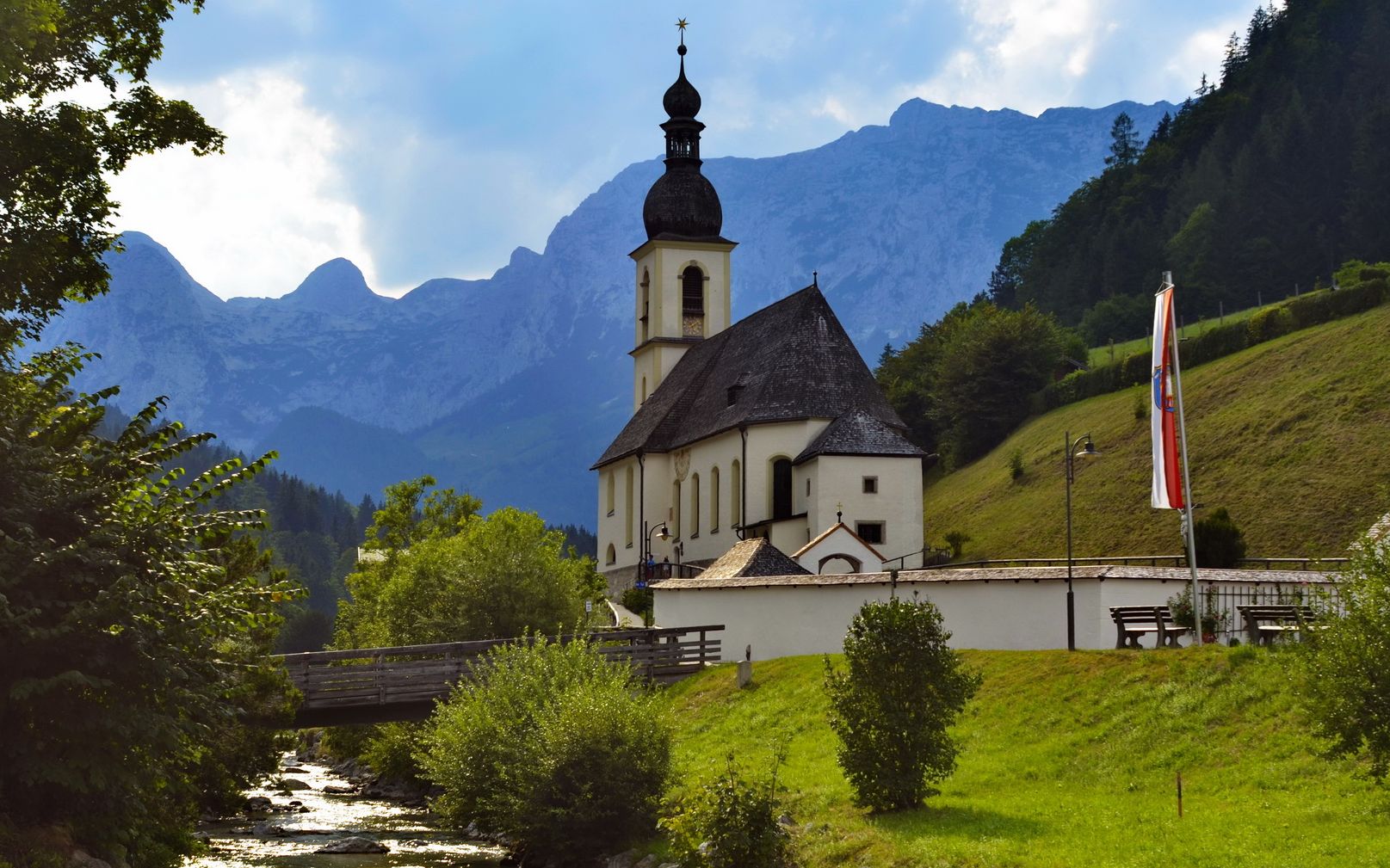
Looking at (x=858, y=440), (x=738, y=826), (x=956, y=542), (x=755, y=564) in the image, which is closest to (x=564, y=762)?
(x=738, y=826)

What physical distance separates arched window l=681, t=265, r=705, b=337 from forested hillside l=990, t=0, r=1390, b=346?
4083 centimetres

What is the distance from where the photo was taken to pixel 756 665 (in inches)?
1446

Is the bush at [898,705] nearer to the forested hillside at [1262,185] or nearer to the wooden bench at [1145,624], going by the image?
the wooden bench at [1145,624]

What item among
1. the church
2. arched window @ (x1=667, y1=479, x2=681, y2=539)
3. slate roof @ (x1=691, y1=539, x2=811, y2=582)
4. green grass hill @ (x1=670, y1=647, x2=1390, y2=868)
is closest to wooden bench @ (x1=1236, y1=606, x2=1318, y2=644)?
green grass hill @ (x1=670, y1=647, x2=1390, y2=868)

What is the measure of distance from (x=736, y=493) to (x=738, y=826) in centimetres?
3856

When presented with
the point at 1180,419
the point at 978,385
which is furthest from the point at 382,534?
the point at 1180,419

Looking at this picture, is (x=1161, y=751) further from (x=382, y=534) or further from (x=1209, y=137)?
(x=1209, y=137)

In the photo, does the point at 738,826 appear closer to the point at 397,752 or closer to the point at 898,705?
the point at 898,705

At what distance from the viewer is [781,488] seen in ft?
192

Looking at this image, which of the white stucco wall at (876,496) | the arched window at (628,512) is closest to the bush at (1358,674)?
the white stucco wall at (876,496)

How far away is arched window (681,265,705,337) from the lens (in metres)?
78.8

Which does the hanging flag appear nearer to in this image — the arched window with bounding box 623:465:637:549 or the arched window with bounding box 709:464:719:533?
the arched window with bounding box 709:464:719:533

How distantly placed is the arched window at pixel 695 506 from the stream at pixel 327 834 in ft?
70.0

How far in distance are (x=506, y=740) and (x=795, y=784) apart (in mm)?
5743
